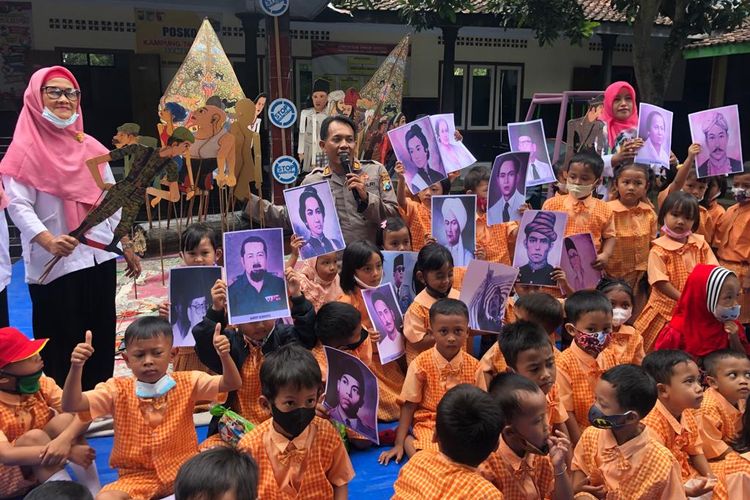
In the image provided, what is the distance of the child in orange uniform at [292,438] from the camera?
2182mm

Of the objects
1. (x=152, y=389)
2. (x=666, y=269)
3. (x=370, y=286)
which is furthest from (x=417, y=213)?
(x=152, y=389)

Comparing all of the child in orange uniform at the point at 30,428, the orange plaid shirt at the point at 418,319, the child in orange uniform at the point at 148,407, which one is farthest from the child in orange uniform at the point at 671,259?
the child in orange uniform at the point at 30,428

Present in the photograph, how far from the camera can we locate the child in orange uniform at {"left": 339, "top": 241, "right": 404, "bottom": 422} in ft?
11.0

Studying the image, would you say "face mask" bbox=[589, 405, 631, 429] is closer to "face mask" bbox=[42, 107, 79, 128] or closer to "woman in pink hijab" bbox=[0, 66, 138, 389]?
"woman in pink hijab" bbox=[0, 66, 138, 389]

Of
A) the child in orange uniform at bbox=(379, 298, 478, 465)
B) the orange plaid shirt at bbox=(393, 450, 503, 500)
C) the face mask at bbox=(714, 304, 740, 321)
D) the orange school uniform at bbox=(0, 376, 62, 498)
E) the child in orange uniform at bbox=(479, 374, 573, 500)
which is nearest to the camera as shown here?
the orange plaid shirt at bbox=(393, 450, 503, 500)

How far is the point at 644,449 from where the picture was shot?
7.26ft

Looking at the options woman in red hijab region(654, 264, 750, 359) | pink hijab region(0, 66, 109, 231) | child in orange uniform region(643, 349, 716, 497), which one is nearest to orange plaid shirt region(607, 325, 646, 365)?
woman in red hijab region(654, 264, 750, 359)

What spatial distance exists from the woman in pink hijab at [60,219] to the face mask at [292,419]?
1349 millimetres

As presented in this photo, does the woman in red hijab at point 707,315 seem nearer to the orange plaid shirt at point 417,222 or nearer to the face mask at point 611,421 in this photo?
the face mask at point 611,421

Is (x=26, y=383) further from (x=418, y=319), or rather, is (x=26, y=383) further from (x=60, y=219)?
(x=418, y=319)

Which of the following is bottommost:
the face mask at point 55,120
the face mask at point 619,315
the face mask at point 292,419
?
the face mask at point 292,419

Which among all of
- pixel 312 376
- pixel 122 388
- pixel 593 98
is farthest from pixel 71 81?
pixel 593 98

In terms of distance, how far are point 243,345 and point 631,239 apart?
8.13 feet

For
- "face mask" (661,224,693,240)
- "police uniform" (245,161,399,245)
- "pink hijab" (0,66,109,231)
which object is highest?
"pink hijab" (0,66,109,231)
